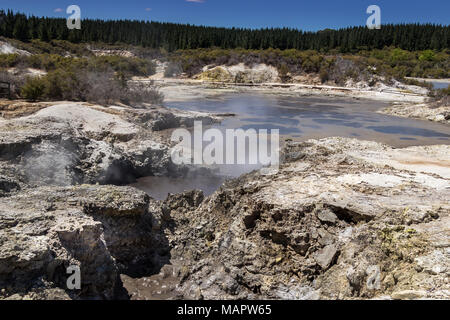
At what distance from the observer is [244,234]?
5129 millimetres

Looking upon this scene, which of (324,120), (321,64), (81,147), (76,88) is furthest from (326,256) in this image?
(321,64)

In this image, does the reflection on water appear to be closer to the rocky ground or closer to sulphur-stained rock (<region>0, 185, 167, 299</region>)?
the rocky ground

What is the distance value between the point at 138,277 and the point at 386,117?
16.9 m

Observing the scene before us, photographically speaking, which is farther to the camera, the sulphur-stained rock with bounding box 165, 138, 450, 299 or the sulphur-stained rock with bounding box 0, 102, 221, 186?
the sulphur-stained rock with bounding box 0, 102, 221, 186

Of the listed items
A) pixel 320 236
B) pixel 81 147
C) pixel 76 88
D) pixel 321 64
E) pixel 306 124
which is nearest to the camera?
pixel 320 236

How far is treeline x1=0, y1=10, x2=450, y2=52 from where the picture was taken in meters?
57.7

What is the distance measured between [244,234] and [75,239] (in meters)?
2.06

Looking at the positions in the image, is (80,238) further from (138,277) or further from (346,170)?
(346,170)

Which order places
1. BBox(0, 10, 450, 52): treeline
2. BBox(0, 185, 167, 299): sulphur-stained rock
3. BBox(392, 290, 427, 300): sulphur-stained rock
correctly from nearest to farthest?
BBox(392, 290, 427, 300): sulphur-stained rock < BBox(0, 185, 167, 299): sulphur-stained rock < BBox(0, 10, 450, 52): treeline

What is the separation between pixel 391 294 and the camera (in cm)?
337

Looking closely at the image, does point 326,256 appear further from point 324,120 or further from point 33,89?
point 324,120

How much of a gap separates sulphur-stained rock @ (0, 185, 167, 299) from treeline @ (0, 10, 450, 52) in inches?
2121

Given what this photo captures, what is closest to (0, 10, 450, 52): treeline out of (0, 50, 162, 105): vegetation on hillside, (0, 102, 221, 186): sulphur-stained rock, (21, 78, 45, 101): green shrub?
(0, 50, 162, 105): vegetation on hillside

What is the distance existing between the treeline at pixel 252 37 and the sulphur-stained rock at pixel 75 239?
177 ft
